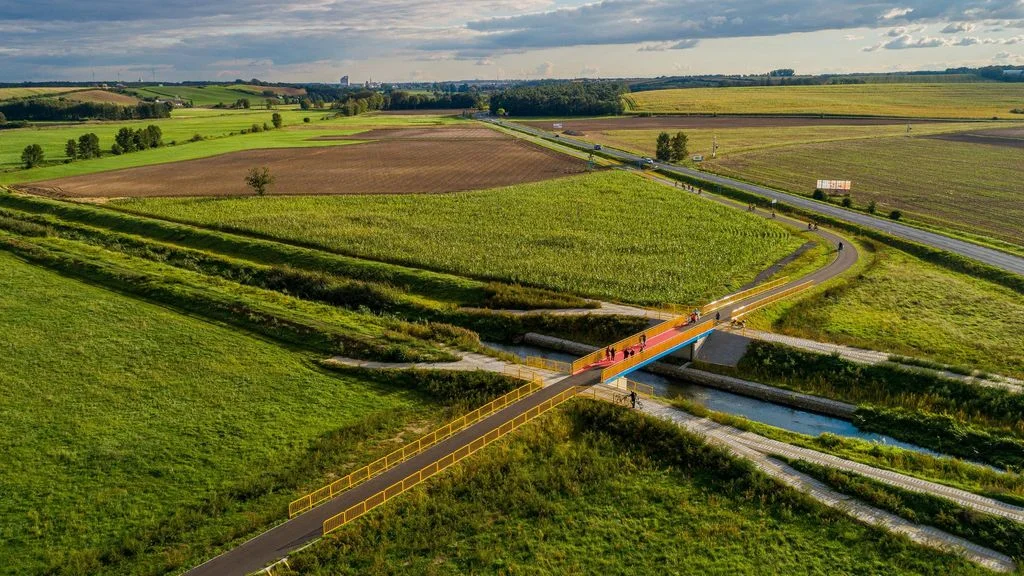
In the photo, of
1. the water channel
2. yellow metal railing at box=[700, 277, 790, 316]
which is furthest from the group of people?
yellow metal railing at box=[700, 277, 790, 316]

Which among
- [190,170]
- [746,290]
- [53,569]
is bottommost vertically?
[53,569]

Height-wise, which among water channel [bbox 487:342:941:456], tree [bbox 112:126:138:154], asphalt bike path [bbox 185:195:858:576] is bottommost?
water channel [bbox 487:342:941:456]

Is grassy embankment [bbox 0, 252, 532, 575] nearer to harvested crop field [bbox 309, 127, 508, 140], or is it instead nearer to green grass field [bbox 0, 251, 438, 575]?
green grass field [bbox 0, 251, 438, 575]

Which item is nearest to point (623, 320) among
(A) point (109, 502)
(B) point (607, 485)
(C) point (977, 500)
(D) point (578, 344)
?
(D) point (578, 344)

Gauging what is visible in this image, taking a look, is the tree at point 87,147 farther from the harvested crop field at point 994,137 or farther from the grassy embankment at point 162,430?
the harvested crop field at point 994,137

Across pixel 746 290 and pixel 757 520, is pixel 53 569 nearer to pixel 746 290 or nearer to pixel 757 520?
pixel 757 520

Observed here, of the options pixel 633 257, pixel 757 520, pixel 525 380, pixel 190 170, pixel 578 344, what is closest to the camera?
pixel 757 520

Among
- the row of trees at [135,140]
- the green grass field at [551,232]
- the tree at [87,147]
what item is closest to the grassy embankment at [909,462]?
the green grass field at [551,232]
